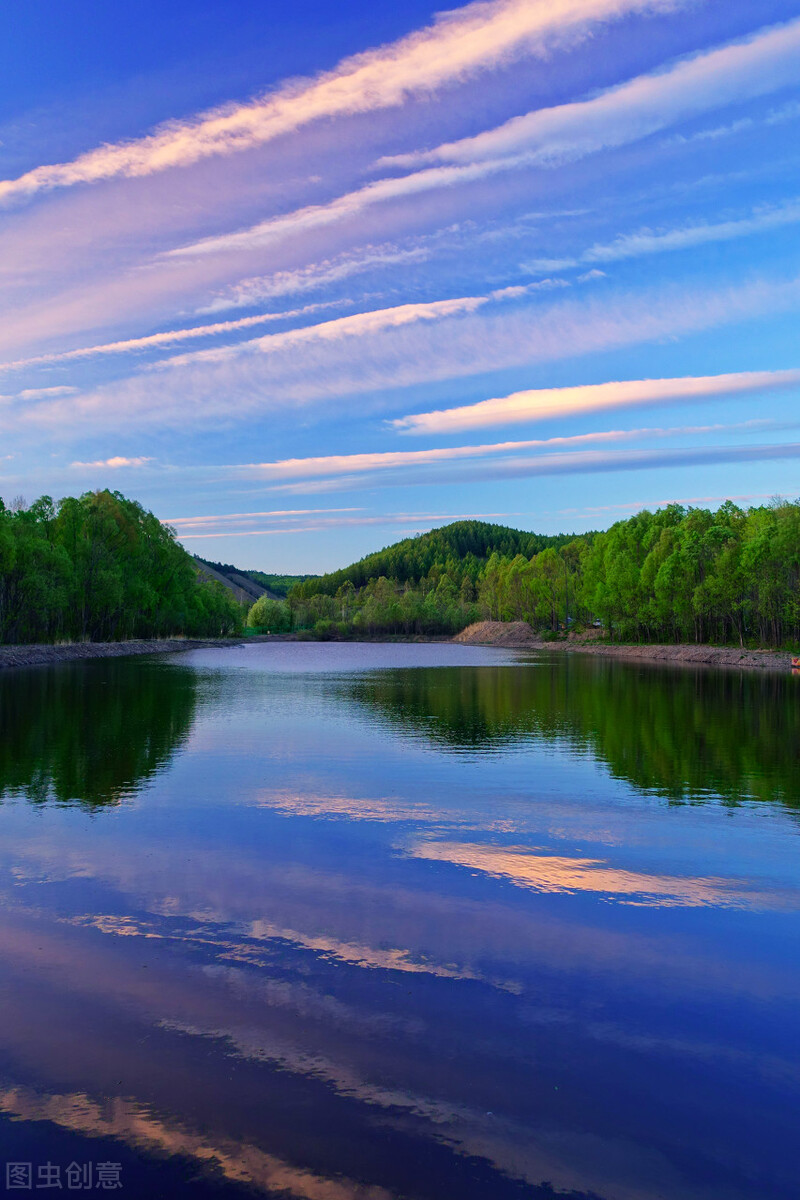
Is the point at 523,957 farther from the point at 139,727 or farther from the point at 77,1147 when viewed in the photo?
the point at 139,727

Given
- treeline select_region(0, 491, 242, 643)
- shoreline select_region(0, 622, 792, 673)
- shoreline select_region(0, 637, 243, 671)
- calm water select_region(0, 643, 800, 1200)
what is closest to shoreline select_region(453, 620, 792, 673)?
shoreline select_region(0, 622, 792, 673)

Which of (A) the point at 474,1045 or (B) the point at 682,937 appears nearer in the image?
(A) the point at 474,1045

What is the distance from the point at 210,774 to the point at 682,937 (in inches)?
505

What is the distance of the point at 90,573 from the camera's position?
101562mm

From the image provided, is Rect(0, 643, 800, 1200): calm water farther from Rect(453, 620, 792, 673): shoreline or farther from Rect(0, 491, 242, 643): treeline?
Rect(0, 491, 242, 643): treeline

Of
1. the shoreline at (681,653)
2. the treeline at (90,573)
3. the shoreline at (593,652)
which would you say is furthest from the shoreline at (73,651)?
the shoreline at (681,653)

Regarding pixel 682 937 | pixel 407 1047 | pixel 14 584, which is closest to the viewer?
pixel 407 1047

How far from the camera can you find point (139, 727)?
28.2 m

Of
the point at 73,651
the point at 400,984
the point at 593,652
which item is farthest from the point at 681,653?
the point at 400,984

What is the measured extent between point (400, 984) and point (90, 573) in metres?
101

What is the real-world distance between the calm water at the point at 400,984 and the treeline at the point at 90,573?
69004mm

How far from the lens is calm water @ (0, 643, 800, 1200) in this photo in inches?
223

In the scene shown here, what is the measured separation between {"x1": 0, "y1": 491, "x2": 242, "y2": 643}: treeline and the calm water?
226 ft

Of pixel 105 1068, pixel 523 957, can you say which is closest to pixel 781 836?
pixel 523 957
